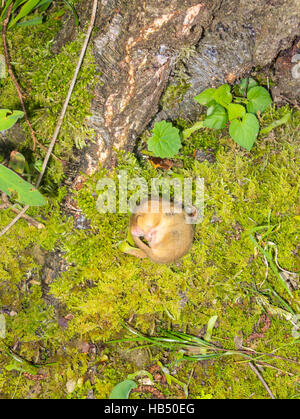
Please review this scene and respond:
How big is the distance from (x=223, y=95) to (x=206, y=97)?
14cm

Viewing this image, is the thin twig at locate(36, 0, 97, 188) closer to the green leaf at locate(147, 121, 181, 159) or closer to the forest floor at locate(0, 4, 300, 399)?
the forest floor at locate(0, 4, 300, 399)

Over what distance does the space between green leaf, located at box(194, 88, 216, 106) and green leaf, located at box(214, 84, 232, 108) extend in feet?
0.12

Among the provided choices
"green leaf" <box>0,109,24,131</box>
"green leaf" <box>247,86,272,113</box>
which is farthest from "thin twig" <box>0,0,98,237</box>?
"green leaf" <box>247,86,272,113</box>

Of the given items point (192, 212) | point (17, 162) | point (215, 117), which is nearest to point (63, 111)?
point (17, 162)

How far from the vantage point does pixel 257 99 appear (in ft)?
9.37

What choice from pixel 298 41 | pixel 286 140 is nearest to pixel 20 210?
pixel 286 140

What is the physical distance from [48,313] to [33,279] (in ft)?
1.06

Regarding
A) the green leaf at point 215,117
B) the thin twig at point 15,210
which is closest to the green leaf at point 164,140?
the green leaf at point 215,117

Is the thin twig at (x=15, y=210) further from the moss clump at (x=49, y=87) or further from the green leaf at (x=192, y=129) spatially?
the green leaf at (x=192, y=129)

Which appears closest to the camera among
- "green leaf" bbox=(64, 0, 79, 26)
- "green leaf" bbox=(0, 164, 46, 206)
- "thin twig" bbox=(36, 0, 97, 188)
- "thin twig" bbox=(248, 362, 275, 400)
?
"green leaf" bbox=(0, 164, 46, 206)

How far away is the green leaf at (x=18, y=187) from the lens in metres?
2.39

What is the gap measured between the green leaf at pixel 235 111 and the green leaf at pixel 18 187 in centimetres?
163

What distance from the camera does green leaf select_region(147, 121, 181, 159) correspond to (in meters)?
2.76

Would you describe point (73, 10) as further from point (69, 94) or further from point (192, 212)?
point (192, 212)
